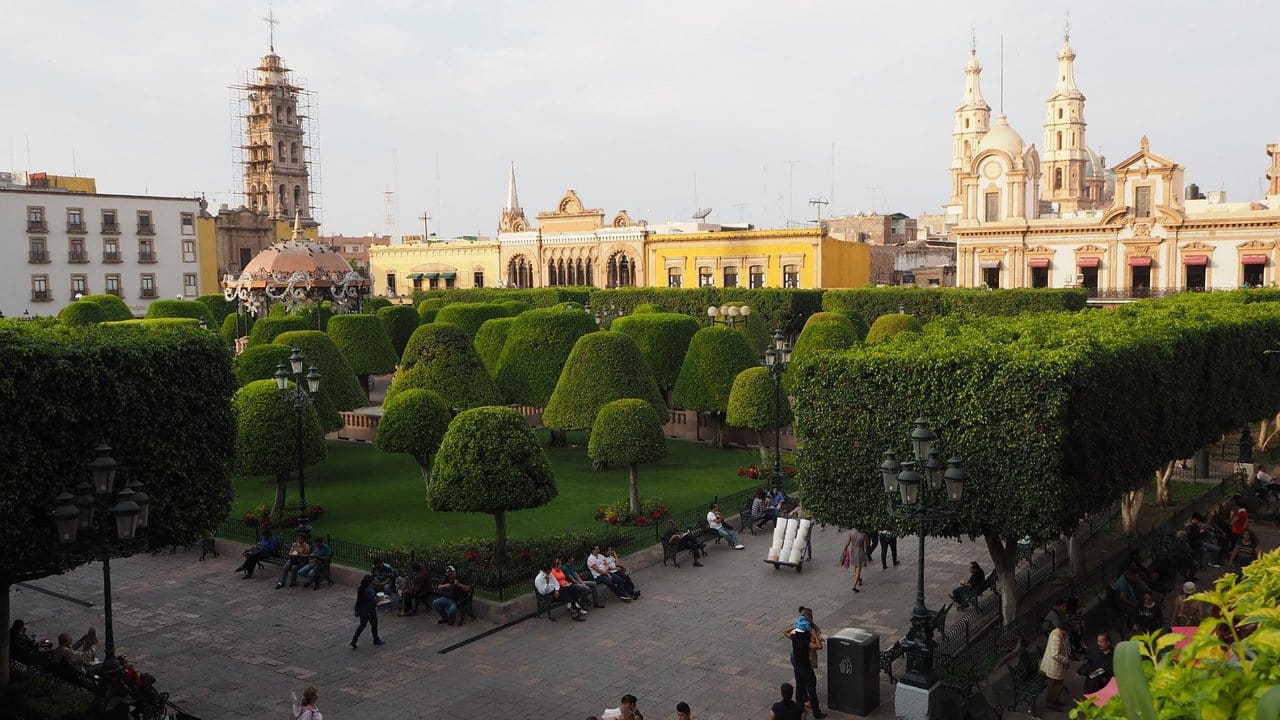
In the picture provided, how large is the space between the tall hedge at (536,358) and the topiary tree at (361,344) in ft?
26.5

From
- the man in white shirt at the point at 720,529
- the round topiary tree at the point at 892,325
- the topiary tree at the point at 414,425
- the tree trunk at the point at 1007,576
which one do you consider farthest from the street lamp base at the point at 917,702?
the round topiary tree at the point at 892,325

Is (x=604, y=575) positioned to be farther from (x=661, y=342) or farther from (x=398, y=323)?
(x=398, y=323)

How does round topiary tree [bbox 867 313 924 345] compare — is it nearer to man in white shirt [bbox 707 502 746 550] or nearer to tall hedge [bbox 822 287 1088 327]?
tall hedge [bbox 822 287 1088 327]

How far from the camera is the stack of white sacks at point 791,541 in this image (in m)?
19.0

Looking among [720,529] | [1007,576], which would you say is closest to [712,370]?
[720,529]

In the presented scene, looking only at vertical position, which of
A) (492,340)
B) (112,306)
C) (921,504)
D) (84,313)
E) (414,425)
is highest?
(112,306)

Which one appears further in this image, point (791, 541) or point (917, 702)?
point (791, 541)

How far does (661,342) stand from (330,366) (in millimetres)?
10868

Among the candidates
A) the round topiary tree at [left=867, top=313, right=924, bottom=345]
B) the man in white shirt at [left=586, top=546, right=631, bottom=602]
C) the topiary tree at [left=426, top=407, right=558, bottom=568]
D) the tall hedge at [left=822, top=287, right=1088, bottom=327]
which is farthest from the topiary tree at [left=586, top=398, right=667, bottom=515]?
the tall hedge at [left=822, top=287, right=1088, bottom=327]

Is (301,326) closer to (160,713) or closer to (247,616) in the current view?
(247,616)

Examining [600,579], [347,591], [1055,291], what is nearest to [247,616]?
[347,591]

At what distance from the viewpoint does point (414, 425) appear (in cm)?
2433

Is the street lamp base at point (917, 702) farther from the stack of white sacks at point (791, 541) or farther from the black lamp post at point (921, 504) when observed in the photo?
the stack of white sacks at point (791, 541)

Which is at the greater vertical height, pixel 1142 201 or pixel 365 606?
pixel 1142 201
